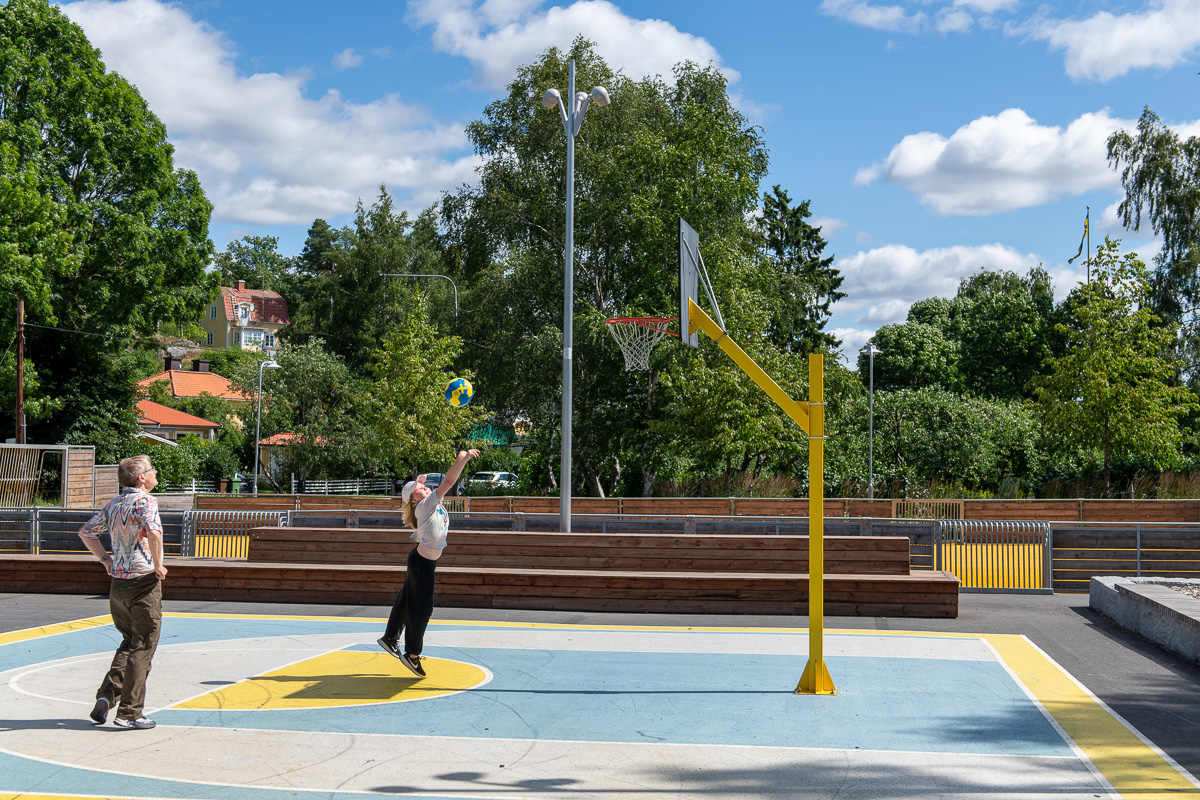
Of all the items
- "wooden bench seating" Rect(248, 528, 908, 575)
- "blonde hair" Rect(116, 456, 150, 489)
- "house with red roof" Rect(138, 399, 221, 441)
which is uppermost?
"house with red roof" Rect(138, 399, 221, 441)

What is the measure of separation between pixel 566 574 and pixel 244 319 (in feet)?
357

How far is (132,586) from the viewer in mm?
7207

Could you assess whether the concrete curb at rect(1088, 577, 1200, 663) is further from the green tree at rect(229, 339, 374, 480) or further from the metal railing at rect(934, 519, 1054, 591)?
the green tree at rect(229, 339, 374, 480)

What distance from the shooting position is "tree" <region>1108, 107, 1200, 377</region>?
4244 centimetres

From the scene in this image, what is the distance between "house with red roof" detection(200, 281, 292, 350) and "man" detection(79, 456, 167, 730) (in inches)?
4294

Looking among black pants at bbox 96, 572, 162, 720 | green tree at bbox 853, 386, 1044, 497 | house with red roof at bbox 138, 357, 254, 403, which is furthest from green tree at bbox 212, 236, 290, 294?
black pants at bbox 96, 572, 162, 720

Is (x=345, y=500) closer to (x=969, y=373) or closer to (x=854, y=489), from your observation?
(x=854, y=489)

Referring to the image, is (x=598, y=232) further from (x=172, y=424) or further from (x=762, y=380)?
(x=172, y=424)

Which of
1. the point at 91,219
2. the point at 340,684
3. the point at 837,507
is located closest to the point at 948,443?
the point at 837,507

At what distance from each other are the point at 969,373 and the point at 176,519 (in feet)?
164

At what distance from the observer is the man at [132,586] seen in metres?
7.12

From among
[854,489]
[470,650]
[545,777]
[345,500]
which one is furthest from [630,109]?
[545,777]

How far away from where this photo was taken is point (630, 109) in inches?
1473

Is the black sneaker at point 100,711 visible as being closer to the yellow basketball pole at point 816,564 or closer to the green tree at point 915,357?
the yellow basketball pole at point 816,564
